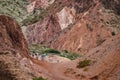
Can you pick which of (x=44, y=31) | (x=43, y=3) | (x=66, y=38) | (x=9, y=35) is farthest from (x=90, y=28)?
(x=9, y=35)

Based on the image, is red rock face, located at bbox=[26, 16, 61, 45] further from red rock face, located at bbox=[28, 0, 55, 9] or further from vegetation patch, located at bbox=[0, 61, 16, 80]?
vegetation patch, located at bbox=[0, 61, 16, 80]

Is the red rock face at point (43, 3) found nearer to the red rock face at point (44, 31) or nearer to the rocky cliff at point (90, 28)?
the red rock face at point (44, 31)

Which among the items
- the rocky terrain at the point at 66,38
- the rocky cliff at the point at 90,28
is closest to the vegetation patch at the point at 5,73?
the rocky terrain at the point at 66,38

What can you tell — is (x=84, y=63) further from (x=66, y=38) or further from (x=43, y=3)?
(x=43, y=3)

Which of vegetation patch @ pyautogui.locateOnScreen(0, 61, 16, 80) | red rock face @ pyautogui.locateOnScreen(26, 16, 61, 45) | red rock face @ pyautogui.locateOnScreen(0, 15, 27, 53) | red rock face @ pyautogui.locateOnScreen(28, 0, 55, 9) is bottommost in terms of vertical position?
red rock face @ pyautogui.locateOnScreen(26, 16, 61, 45)

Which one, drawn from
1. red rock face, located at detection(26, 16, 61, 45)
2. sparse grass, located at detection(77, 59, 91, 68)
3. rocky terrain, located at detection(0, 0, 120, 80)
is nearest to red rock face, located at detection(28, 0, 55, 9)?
rocky terrain, located at detection(0, 0, 120, 80)

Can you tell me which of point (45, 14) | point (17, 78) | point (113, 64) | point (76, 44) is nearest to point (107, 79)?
point (113, 64)

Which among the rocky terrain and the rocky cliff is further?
the rocky cliff

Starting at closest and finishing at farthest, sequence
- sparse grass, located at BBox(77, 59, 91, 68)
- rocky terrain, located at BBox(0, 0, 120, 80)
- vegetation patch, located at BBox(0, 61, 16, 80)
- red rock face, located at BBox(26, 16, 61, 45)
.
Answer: vegetation patch, located at BBox(0, 61, 16, 80)
rocky terrain, located at BBox(0, 0, 120, 80)
sparse grass, located at BBox(77, 59, 91, 68)
red rock face, located at BBox(26, 16, 61, 45)
